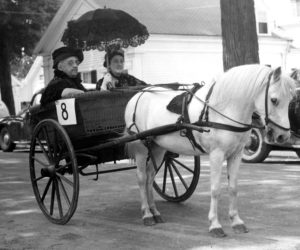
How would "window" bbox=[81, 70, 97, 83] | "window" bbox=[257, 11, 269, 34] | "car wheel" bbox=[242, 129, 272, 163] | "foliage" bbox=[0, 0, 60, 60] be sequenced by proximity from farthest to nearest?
"window" bbox=[257, 11, 269, 34] → "window" bbox=[81, 70, 97, 83] → "foliage" bbox=[0, 0, 60, 60] → "car wheel" bbox=[242, 129, 272, 163]

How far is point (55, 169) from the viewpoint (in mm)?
7215

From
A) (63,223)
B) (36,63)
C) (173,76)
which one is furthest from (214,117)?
(36,63)

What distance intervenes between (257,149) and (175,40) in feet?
55.7

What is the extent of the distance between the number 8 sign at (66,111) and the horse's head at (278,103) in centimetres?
252

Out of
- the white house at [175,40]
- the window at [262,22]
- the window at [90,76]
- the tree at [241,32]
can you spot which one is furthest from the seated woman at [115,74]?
the window at [262,22]

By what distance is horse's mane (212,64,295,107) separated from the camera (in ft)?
18.5

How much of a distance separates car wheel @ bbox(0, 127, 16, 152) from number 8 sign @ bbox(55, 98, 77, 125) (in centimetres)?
1229

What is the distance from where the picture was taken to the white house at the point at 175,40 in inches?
1123

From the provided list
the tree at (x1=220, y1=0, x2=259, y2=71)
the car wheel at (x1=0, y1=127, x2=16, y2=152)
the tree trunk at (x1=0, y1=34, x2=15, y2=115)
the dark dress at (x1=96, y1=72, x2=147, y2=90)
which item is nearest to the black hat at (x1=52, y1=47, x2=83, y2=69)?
the dark dress at (x1=96, y1=72, x2=147, y2=90)

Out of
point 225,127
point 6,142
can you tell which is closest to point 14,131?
point 6,142

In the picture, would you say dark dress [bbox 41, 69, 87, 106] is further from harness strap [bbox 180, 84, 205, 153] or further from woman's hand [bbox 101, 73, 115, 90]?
harness strap [bbox 180, 84, 205, 153]

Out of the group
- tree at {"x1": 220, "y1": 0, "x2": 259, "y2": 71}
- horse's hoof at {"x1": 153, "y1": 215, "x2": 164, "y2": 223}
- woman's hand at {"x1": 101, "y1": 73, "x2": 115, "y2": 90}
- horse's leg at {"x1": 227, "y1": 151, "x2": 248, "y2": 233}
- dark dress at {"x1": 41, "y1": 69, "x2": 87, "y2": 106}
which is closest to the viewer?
horse's leg at {"x1": 227, "y1": 151, "x2": 248, "y2": 233}

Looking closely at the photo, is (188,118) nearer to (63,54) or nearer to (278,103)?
(278,103)

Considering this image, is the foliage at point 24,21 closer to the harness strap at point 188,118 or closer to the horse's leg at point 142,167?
the horse's leg at point 142,167
